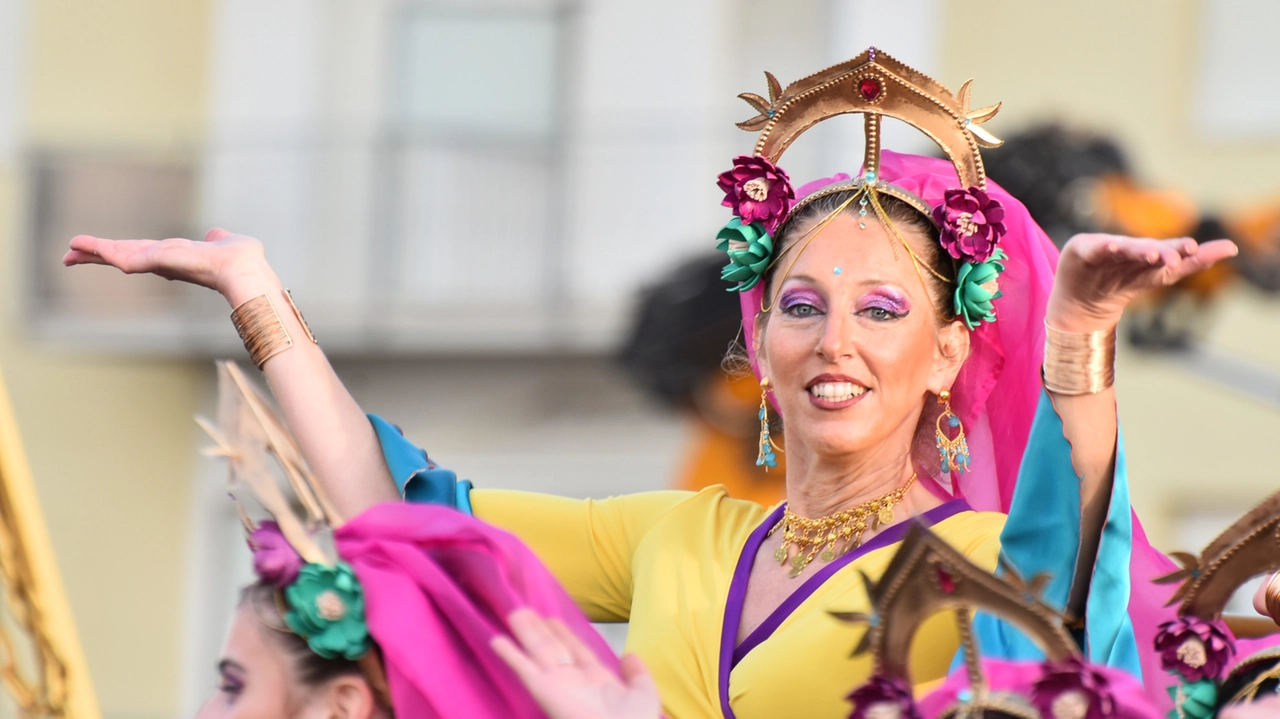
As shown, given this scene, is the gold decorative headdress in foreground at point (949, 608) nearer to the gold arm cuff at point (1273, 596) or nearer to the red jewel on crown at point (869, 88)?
the gold arm cuff at point (1273, 596)

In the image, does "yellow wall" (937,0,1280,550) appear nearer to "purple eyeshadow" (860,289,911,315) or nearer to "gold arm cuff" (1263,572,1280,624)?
"purple eyeshadow" (860,289,911,315)

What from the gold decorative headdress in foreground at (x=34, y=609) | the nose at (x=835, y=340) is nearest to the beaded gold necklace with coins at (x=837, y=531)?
the nose at (x=835, y=340)

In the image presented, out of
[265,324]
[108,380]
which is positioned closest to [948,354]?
[265,324]

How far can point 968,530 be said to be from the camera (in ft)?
9.25

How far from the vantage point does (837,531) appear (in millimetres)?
2924

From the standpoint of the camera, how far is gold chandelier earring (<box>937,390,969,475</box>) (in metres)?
2.96

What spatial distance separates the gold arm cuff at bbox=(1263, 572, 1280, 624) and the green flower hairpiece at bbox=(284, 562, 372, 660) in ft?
3.65

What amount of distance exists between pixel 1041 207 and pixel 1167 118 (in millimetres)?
4486

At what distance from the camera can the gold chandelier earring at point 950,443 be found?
9.71 ft

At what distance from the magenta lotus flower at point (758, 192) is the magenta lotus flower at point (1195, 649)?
871 millimetres

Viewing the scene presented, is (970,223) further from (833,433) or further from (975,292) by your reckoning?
(833,433)

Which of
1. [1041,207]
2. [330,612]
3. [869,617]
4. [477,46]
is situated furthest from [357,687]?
[477,46]

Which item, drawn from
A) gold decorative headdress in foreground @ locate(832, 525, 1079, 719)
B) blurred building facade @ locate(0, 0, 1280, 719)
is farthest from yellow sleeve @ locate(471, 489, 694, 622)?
blurred building facade @ locate(0, 0, 1280, 719)

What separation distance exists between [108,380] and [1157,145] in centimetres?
551
